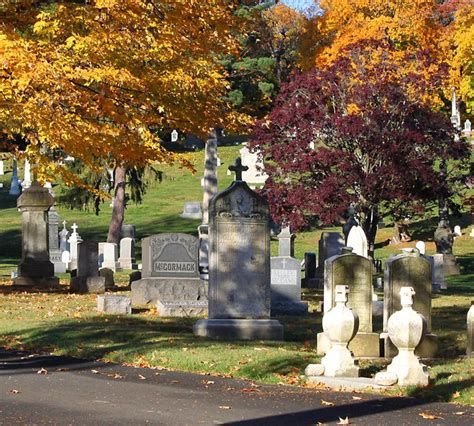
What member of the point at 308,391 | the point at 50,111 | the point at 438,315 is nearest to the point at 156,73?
the point at 50,111

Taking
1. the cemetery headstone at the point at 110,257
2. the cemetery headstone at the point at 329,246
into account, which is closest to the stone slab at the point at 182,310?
the cemetery headstone at the point at 329,246

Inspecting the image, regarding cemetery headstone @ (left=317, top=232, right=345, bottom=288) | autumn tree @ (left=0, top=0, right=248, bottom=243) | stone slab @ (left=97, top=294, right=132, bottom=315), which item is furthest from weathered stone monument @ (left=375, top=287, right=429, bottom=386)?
cemetery headstone @ (left=317, top=232, right=345, bottom=288)

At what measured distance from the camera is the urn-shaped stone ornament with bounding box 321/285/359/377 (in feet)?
46.7

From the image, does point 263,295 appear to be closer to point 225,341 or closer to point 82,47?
point 225,341

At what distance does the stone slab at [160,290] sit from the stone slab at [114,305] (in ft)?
10.4

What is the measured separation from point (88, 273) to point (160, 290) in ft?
11.9

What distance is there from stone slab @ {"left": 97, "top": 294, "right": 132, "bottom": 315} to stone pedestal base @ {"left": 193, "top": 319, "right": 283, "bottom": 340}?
4.11 meters

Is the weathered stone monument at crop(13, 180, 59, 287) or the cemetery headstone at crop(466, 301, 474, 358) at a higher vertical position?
the weathered stone monument at crop(13, 180, 59, 287)

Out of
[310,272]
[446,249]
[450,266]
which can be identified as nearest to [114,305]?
[310,272]

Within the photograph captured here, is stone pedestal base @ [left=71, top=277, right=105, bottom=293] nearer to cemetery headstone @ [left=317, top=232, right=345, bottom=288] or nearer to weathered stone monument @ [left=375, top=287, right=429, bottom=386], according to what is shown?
cemetery headstone @ [left=317, top=232, right=345, bottom=288]

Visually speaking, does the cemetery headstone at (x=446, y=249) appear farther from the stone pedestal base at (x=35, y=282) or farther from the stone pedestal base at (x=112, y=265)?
the stone pedestal base at (x=35, y=282)

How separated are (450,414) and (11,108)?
1175 centimetres

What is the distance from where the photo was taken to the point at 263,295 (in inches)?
754

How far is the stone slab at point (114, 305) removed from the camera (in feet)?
74.5
